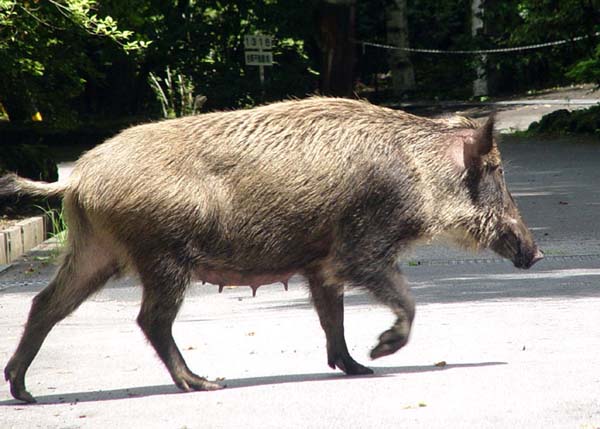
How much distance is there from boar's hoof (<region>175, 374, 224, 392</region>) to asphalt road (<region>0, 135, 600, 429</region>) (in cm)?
8

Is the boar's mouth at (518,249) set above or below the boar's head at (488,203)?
below

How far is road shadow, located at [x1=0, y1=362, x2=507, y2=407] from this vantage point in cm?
706

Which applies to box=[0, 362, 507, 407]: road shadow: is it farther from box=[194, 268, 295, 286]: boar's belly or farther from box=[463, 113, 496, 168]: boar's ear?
box=[463, 113, 496, 168]: boar's ear

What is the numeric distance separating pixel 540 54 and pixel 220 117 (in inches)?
929

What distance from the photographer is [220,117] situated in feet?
24.7

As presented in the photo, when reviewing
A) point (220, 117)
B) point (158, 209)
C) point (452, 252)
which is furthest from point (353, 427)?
point (452, 252)

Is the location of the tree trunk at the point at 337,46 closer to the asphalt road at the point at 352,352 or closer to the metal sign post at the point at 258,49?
the metal sign post at the point at 258,49

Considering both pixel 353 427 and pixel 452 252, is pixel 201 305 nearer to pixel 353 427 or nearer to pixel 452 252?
pixel 452 252

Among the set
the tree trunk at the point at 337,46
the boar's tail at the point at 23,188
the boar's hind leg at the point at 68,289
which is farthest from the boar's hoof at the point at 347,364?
the tree trunk at the point at 337,46

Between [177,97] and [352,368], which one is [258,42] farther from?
[352,368]

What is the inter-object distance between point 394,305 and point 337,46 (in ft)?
68.0

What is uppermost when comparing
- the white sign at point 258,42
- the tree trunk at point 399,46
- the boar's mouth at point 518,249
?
the boar's mouth at point 518,249

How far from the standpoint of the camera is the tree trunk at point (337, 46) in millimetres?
27594

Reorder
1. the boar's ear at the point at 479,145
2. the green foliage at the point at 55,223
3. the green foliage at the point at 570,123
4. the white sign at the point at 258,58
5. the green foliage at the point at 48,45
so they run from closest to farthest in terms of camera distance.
→ the boar's ear at the point at 479,145 < the green foliage at the point at 55,223 < the green foliage at the point at 48,45 < the green foliage at the point at 570,123 < the white sign at the point at 258,58
